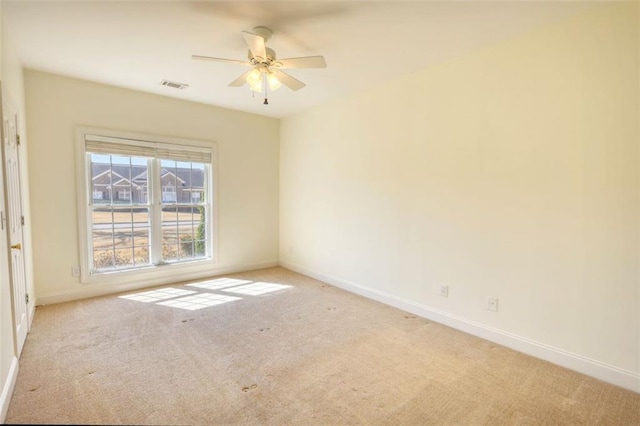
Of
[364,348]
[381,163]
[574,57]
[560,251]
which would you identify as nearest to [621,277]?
[560,251]

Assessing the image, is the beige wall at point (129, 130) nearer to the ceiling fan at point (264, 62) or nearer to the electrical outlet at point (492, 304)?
the ceiling fan at point (264, 62)

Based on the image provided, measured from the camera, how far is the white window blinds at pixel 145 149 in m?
3.93

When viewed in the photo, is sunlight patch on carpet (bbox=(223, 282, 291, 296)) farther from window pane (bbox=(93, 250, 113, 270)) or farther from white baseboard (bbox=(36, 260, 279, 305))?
window pane (bbox=(93, 250, 113, 270))

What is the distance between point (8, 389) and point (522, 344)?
3749 millimetres

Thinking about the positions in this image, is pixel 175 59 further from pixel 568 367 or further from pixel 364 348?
pixel 568 367

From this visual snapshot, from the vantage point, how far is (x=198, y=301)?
3883 mm

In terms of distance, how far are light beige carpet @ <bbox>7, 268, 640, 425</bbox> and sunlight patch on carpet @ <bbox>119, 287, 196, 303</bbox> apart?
385 mm

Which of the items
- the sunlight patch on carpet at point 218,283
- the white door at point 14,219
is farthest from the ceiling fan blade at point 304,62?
the sunlight patch on carpet at point 218,283

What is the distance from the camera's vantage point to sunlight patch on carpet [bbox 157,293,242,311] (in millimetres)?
3709

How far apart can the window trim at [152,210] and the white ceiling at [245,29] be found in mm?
775

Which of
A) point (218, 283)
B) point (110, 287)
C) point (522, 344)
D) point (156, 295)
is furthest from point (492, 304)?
point (110, 287)

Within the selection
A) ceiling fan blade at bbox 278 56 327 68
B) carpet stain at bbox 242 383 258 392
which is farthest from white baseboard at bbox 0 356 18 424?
ceiling fan blade at bbox 278 56 327 68

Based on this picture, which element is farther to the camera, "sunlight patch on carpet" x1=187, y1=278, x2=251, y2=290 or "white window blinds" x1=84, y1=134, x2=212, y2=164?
"sunlight patch on carpet" x1=187, y1=278, x2=251, y2=290

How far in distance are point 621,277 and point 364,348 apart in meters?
1.95
